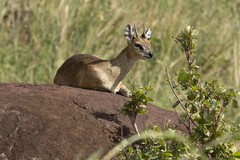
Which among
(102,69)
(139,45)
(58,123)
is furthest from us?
(139,45)

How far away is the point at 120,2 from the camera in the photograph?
1208 centimetres

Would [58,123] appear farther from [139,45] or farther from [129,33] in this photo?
[129,33]

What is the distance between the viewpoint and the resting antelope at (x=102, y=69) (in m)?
7.76

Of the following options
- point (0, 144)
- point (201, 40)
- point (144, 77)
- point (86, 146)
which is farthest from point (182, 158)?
point (201, 40)

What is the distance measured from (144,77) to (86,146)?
5.50 metres

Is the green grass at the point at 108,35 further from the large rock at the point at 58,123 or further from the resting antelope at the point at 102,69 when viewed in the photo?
the large rock at the point at 58,123

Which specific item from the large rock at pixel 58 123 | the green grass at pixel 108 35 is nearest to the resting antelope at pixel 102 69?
the large rock at pixel 58 123

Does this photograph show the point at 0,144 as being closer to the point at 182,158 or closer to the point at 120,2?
the point at 182,158

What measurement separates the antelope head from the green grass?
2244mm

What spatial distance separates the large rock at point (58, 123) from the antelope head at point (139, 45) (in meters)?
1.63

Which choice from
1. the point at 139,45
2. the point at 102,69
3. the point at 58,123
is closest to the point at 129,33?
the point at 139,45

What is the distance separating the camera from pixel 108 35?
11.7 m

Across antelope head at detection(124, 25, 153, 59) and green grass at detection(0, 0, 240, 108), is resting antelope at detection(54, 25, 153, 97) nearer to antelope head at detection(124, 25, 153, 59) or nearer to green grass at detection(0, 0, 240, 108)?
antelope head at detection(124, 25, 153, 59)

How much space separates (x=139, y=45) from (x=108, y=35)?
3.60 m
